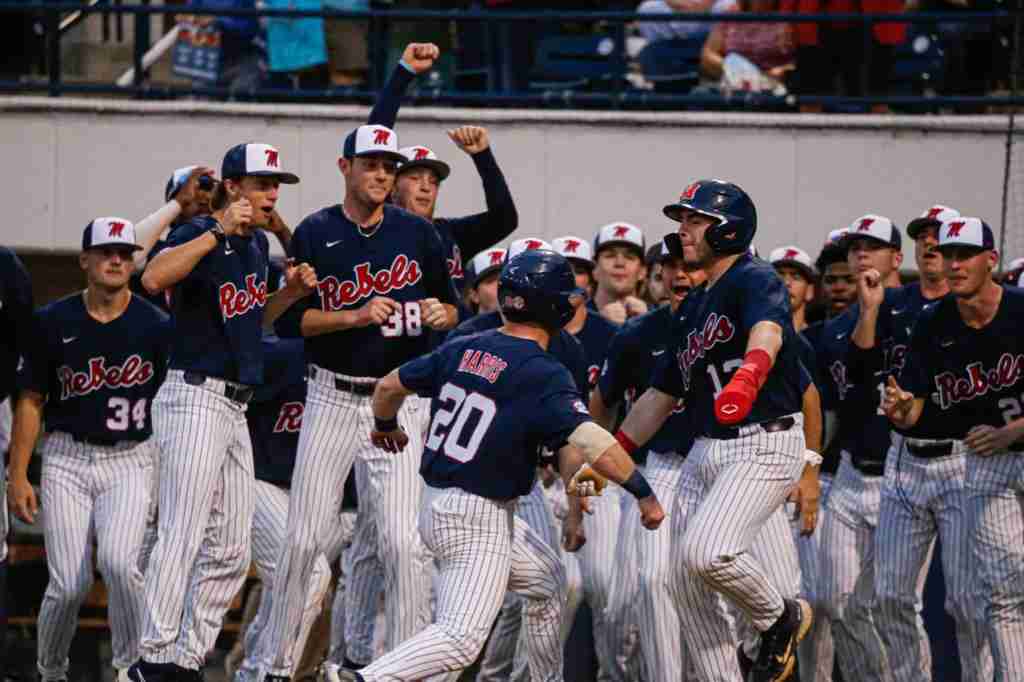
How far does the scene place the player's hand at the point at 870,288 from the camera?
988cm

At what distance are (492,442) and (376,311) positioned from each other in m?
1.28

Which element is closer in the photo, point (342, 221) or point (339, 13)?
point (342, 221)

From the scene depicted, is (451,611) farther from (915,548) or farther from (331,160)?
(331,160)

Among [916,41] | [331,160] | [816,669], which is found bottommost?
[816,669]

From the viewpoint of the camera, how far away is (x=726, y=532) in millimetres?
7734

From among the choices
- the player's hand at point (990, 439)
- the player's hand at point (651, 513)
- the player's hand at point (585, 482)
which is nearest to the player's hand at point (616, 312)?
the player's hand at point (990, 439)

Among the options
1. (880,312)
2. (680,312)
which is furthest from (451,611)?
(880,312)

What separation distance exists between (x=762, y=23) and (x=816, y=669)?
5088mm

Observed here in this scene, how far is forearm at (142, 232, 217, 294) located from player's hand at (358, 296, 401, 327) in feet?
2.54

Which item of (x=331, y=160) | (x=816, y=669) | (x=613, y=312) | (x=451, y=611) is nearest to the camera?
(x=451, y=611)

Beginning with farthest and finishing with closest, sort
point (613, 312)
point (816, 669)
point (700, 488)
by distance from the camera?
point (613, 312) → point (816, 669) → point (700, 488)

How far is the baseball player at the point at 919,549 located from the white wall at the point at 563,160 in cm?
313

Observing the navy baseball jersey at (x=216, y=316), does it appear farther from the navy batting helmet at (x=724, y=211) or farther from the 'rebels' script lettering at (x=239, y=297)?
the navy batting helmet at (x=724, y=211)

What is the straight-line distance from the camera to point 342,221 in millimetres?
8938
